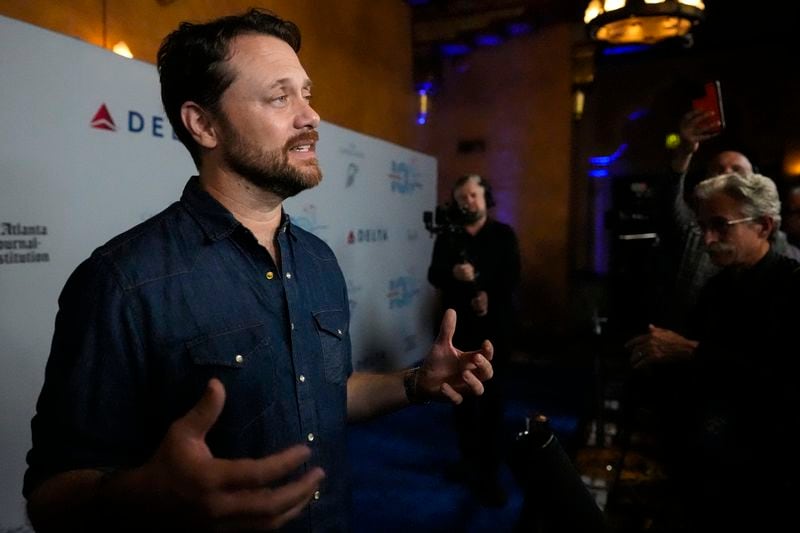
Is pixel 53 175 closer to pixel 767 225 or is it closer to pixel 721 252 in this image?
pixel 721 252

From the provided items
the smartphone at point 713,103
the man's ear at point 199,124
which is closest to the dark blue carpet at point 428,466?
the man's ear at point 199,124

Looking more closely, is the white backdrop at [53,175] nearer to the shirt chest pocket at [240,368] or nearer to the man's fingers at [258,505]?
the shirt chest pocket at [240,368]

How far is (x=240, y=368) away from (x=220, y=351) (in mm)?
49

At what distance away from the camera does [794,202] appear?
3.40 metres

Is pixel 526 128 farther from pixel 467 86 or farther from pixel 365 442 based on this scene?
pixel 365 442

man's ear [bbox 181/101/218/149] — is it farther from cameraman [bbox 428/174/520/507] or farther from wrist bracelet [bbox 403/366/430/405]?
cameraman [bbox 428/174/520/507]

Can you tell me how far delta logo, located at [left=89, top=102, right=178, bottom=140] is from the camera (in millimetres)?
2299

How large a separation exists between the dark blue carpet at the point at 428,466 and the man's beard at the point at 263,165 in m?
1.26

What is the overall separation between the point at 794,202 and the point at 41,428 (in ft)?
13.0

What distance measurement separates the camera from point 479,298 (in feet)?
9.80

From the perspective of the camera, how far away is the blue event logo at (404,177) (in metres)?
5.02

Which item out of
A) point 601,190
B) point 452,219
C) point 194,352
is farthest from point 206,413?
point 601,190

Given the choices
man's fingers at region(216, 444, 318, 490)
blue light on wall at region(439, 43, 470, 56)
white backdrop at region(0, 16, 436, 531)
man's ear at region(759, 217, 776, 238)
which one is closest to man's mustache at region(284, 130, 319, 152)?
man's fingers at region(216, 444, 318, 490)

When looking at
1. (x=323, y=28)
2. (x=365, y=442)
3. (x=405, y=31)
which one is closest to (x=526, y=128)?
(x=405, y=31)
